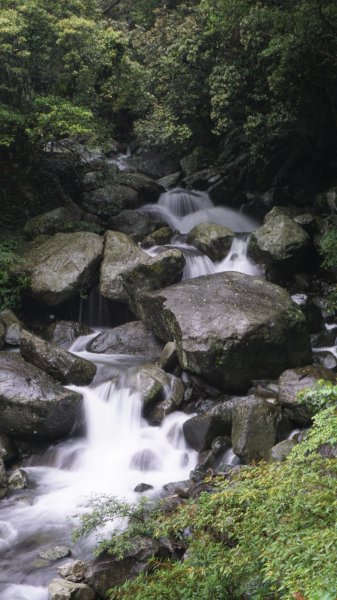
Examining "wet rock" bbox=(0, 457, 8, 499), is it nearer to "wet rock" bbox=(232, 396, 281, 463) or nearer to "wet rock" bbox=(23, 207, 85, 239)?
"wet rock" bbox=(232, 396, 281, 463)

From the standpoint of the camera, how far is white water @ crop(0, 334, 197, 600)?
688 centimetres

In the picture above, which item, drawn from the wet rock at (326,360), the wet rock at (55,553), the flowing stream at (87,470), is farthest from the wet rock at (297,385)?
the wet rock at (55,553)

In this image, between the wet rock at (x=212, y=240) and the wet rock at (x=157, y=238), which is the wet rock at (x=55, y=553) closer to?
the wet rock at (x=212, y=240)

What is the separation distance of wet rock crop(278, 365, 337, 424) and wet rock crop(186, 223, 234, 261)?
5891 millimetres

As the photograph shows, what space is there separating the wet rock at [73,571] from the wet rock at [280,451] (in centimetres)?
319

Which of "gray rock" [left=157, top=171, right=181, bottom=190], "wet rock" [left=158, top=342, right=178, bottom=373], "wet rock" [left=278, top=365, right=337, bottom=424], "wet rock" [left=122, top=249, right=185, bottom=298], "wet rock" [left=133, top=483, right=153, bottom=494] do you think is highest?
"gray rock" [left=157, top=171, right=181, bottom=190]

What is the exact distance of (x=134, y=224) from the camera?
1661cm

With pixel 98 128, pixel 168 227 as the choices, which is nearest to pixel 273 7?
pixel 98 128

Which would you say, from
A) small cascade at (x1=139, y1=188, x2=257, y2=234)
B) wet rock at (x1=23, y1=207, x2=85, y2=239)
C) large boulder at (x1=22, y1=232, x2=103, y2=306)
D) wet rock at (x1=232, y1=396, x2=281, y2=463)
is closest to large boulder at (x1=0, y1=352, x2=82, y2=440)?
wet rock at (x1=232, y1=396, x2=281, y2=463)

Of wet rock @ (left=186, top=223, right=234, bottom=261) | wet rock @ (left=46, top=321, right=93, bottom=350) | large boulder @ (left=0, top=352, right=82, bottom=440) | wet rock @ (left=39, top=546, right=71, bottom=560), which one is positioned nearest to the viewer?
wet rock @ (left=39, top=546, right=71, bottom=560)

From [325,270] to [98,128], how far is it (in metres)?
7.91

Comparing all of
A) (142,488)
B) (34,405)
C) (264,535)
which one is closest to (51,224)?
(34,405)

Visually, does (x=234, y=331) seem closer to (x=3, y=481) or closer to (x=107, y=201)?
(x=3, y=481)

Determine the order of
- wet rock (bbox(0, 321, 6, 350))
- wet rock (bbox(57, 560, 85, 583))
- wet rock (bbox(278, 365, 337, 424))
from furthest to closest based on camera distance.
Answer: wet rock (bbox(0, 321, 6, 350)) → wet rock (bbox(278, 365, 337, 424)) → wet rock (bbox(57, 560, 85, 583))
